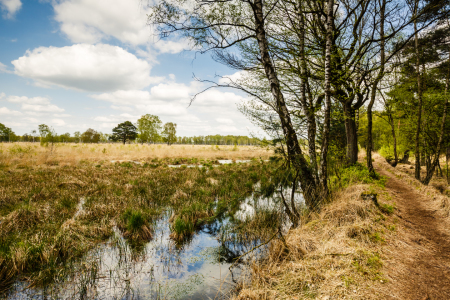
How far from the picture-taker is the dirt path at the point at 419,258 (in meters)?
2.63

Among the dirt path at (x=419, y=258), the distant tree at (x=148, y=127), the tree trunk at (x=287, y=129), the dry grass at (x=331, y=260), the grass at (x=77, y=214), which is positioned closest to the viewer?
the dirt path at (x=419, y=258)

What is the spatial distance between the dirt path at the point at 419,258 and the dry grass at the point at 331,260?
0.17 metres

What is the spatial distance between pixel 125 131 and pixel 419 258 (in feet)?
253

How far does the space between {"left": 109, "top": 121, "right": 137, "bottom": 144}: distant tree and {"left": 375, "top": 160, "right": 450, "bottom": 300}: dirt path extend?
75415 millimetres

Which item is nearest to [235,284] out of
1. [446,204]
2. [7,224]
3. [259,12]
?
[7,224]

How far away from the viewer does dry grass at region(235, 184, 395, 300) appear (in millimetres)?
2736

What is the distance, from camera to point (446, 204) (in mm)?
5531

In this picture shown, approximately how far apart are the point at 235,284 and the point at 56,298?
Result: 9.10 feet

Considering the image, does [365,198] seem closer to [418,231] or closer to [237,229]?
[418,231]

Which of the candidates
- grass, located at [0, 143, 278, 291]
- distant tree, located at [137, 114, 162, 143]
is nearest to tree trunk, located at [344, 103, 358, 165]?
grass, located at [0, 143, 278, 291]

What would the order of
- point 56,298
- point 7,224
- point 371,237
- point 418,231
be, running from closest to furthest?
point 56,298 → point 371,237 → point 418,231 → point 7,224

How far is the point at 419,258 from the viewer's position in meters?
3.41

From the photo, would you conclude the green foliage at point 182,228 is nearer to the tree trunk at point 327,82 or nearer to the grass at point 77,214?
the grass at point 77,214

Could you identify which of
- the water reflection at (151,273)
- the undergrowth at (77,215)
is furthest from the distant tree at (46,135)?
the water reflection at (151,273)
